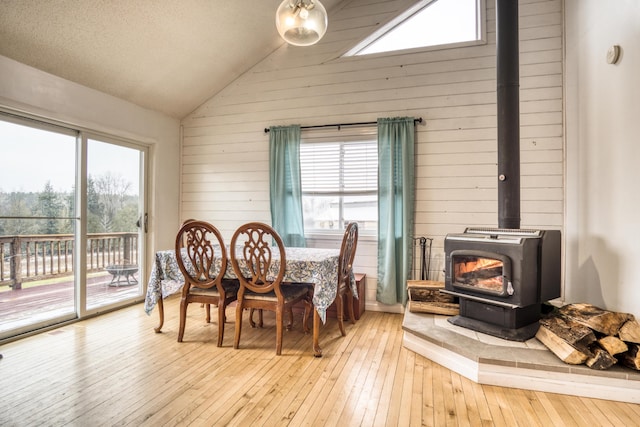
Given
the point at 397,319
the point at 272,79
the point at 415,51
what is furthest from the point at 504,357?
the point at 272,79

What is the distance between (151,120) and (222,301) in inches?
108

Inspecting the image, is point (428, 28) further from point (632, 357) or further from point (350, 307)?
point (632, 357)

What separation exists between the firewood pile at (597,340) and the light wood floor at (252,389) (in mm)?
238

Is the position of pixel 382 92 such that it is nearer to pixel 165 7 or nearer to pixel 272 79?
pixel 272 79

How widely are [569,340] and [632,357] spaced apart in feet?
1.06

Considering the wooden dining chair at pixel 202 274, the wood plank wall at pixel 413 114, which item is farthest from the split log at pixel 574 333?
the wooden dining chair at pixel 202 274

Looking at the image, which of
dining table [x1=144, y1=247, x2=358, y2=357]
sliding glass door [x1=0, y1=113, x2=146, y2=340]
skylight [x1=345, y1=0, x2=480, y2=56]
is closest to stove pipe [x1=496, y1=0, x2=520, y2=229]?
skylight [x1=345, y1=0, x2=480, y2=56]

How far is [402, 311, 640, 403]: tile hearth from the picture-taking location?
76.0 inches

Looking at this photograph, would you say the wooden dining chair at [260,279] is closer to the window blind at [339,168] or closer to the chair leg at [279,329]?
the chair leg at [279,329]

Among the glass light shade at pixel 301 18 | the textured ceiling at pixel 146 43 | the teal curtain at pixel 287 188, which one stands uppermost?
the textured ceiling at pixel 146 43

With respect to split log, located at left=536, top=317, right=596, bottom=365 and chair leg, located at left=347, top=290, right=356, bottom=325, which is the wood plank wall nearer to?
chair leg, located at left=347, top=290, right=356, bottom=325

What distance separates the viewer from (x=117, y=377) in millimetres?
2168

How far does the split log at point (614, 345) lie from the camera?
6.42 ft

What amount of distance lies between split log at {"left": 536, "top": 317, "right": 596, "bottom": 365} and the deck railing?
4209 mm
